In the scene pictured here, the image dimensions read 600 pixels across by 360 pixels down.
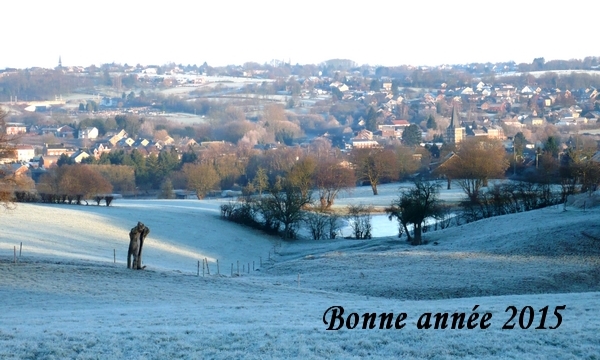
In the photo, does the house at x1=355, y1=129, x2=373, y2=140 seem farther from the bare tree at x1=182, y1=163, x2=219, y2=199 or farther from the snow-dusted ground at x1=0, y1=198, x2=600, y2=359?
the snow-dusted ground at x1=0, y1=198, x2=600, y2=359

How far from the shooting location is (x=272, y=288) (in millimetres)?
25922

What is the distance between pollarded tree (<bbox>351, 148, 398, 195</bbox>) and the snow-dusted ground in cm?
3086

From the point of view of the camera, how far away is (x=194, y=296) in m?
23.3

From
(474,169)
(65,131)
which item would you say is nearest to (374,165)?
(474,169)

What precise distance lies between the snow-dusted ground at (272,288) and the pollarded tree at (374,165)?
30862 millimetres

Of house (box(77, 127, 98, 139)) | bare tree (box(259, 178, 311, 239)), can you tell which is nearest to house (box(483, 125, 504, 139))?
house (box(77, 127, 98, 139))

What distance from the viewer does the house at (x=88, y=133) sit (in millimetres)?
175625

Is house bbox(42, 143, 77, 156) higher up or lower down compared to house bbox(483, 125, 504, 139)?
lower down

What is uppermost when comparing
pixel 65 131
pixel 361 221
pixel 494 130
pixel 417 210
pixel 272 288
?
pixel 417 210

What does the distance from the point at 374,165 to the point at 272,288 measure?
186ft

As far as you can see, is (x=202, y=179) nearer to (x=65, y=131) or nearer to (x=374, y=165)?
(x=374, y=165)

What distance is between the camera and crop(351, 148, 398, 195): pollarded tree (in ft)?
267

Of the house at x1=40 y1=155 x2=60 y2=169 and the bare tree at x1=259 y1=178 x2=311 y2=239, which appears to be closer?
the bare tree at x1=259 y1=178 x2=311 y2=239

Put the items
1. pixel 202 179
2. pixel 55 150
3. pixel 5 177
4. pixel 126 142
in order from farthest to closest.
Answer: pixel 126 142 < pixel 55 150 < pixel 202 179 < pixel 5 177
